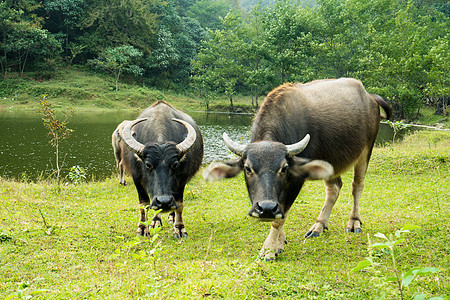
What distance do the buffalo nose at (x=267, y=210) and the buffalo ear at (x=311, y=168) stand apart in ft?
2.30

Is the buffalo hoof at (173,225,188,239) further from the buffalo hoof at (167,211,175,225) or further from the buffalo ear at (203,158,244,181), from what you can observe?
the buffalo ear at (203,158,244,181)

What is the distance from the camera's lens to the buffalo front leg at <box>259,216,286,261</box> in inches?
156

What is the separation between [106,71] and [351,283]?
4035 centimetres

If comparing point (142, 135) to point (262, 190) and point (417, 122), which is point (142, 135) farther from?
point (417, 122)

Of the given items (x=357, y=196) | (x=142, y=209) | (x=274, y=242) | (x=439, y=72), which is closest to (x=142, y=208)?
(x=142, y=209)

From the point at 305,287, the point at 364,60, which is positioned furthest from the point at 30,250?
the point at 364,60

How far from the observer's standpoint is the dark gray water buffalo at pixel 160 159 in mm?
4758

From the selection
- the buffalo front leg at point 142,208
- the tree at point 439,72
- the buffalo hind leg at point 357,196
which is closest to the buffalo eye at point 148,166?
the buffalo front leg at point 142,208

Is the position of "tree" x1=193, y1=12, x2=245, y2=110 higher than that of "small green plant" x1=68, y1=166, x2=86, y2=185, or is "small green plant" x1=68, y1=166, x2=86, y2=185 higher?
"tree" x1=193, y1=12, x2=245, y2=110

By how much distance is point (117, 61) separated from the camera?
124ft

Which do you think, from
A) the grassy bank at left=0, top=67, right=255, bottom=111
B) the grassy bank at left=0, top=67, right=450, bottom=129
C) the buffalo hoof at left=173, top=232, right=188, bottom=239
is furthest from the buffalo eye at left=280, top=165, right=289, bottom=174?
the grassy bank at left=0, top=67, right=255, bottom=111

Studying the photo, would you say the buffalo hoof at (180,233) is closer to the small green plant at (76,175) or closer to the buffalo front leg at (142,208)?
the buffalo front leg at (142,208)

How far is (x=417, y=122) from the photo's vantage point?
2706 cm

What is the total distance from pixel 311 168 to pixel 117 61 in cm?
3769
